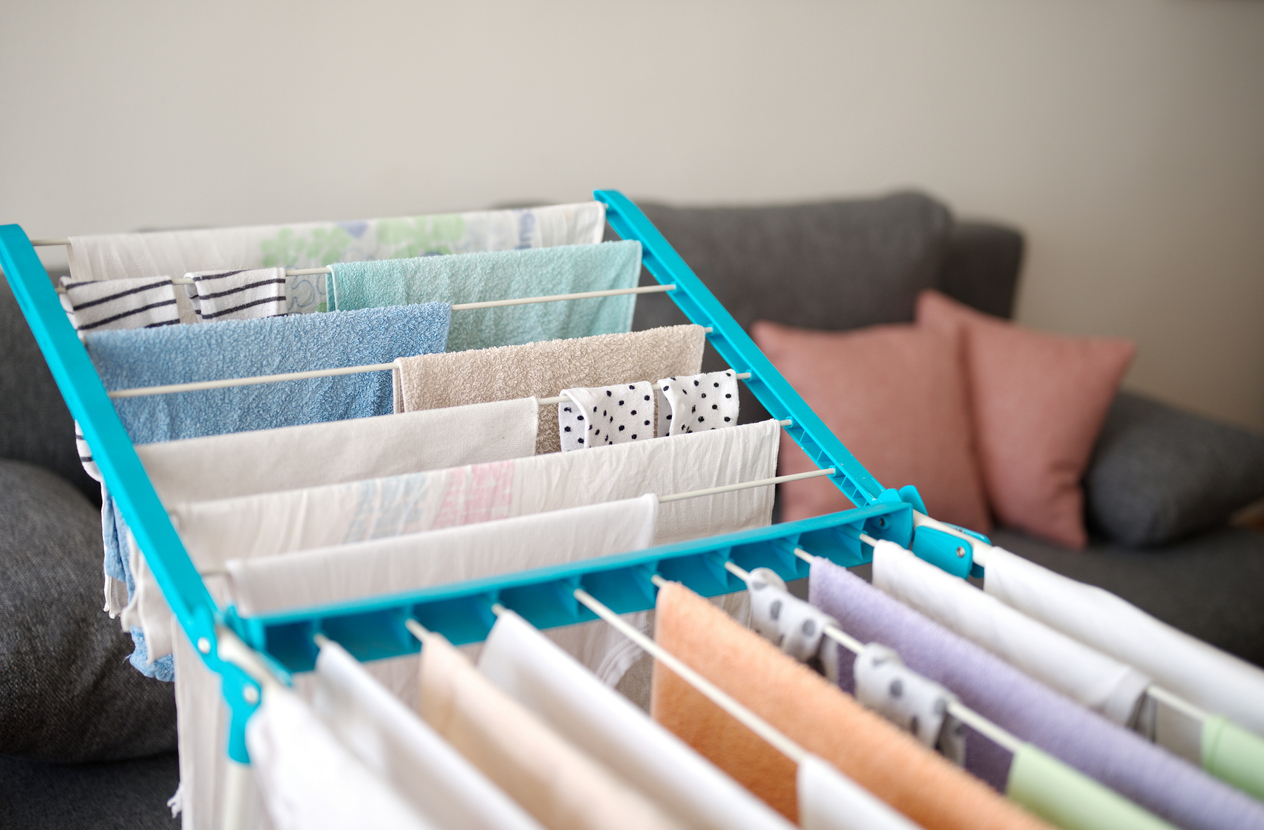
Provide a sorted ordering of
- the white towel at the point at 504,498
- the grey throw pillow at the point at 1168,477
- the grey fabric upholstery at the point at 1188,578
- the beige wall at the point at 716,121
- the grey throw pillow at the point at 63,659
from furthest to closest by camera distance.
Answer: the grey throw pillow at the point at 1168,477
the grey fabric upholstery at the point at 1188,578
the beige wall at the point at 716,121
the grey throw pillow at the point at 63,659
the white towel at the point at 504,498

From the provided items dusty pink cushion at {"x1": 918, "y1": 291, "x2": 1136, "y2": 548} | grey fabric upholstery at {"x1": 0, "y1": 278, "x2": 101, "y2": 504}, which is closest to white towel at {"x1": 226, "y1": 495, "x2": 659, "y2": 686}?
grey fabric upholstery at {"x1": 0, "y1": 278, "x2": 101, "y2": 504}

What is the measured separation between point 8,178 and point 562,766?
156 centimetres

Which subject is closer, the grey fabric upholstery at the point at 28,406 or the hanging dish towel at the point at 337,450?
the hanging dish towel at the point at 337,450

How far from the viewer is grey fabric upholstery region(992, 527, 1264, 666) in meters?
1.89

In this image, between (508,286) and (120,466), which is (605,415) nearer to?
(508,286)

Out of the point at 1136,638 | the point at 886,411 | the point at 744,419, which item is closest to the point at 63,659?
the point at 1136,638

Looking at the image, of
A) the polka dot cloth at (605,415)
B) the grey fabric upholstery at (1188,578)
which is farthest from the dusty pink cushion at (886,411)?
the polka dot cloth at (605,415)

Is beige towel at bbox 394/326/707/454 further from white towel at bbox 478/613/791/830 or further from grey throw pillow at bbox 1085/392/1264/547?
grey throw pillow at bbox 1085/392/1264/547

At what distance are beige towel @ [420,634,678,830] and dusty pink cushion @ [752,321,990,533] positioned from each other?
1.30m

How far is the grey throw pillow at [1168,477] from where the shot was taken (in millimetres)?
2031

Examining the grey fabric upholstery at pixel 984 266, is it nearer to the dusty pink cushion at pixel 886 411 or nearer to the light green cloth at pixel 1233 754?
the dusty pink cushion at pixel 886 411

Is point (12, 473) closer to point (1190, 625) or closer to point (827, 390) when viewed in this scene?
point (827, 390)

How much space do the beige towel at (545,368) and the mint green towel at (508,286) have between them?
0.09 metres

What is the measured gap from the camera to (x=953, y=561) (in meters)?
0.83
